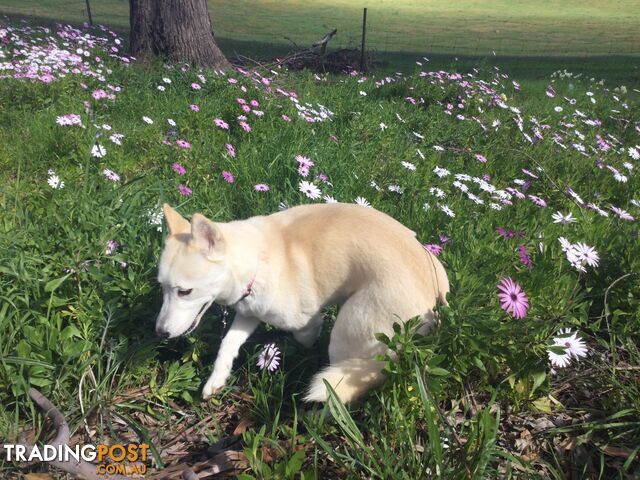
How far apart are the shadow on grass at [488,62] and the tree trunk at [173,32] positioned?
4.03 meters

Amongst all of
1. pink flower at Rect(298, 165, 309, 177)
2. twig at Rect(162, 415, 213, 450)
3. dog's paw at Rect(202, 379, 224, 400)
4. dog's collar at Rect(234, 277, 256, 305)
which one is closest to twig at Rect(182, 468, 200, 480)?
twig at Rect(162, 415, 213, 450)

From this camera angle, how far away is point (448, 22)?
29.8 meters

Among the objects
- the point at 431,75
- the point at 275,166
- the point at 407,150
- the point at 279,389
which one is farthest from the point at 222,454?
the point at 431,75

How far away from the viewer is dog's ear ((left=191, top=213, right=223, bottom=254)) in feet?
6.89

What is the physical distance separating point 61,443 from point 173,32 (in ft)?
21.5

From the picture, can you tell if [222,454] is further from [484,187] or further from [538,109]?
[538,109]

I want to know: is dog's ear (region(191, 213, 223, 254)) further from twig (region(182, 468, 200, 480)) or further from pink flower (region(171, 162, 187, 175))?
pink flower (region(171, 162, 187, 175))

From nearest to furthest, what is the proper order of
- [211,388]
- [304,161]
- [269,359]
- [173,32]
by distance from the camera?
[211,388], [269,359], [304,161], [173,32]

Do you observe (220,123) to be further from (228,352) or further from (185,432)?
(185,432)

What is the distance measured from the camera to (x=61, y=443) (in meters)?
1.79

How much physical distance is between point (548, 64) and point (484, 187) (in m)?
13.5

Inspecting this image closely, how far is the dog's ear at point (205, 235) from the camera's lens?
2102mm

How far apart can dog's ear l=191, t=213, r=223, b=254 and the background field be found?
9.23m

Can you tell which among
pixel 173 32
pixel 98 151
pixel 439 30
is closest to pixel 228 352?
pixel 98 151
